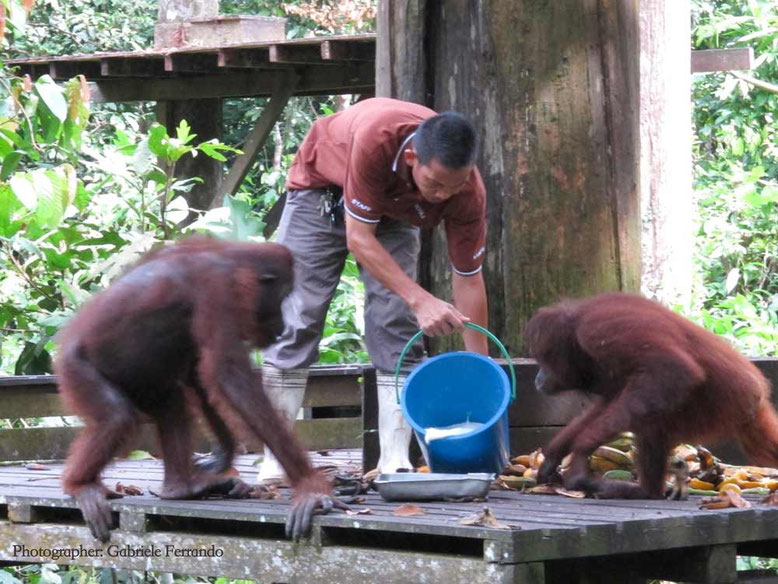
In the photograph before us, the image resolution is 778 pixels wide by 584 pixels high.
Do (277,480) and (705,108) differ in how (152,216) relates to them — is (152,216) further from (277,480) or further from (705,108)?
(705,108)

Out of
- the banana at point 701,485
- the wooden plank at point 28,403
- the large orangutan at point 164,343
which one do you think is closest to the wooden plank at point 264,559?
the large orangutan at point 164,343

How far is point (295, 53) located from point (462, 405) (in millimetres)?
3577

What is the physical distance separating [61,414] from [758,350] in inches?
154

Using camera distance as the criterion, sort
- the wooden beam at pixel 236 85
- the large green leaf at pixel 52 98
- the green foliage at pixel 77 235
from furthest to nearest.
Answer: the wooden beam at pixel 236 85
the green foliage at pixel 77 235
the large green leaf at pixel 52 98

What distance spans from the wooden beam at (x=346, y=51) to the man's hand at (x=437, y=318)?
11.0ft

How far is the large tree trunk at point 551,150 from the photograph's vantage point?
4559 mm

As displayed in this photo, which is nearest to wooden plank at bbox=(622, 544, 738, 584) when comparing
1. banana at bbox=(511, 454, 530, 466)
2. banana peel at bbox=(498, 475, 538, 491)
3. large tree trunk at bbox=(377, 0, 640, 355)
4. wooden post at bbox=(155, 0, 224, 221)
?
banana peel at bbox=(498, 475, 538, 491)

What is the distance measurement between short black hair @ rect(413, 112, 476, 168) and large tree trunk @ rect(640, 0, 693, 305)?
3843mm

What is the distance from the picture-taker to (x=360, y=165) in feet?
13.2

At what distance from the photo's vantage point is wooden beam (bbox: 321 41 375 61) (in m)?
6.89

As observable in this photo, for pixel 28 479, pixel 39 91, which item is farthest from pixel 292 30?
pixel 28 479

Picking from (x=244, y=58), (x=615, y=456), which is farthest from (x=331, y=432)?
(x=244, y=58)

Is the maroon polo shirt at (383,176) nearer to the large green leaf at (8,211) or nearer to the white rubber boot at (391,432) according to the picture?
the white rubber boot at (391,432)

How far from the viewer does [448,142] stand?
3.76 meters
